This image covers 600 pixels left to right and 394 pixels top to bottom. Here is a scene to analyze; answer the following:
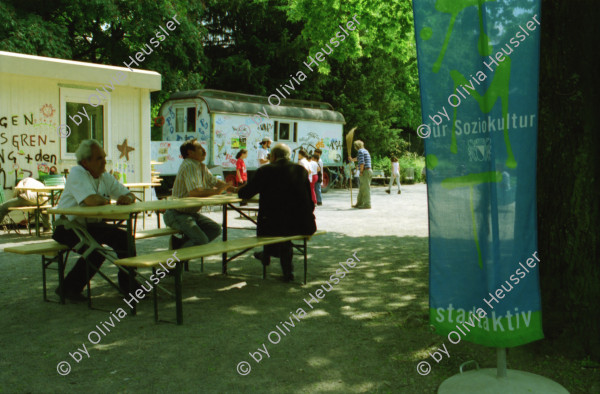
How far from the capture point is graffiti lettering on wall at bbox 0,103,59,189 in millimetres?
10953

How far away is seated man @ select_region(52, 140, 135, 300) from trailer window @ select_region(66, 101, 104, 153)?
6.81 m

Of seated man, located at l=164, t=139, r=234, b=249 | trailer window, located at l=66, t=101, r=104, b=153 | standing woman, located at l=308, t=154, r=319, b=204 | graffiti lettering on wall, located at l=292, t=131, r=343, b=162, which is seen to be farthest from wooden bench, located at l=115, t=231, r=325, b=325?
graffiti lettering on wall, located at l=292, t=131, r=343, b=162

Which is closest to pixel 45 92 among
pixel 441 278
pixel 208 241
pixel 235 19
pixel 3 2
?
pixel 208 241

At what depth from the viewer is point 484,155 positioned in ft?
11.0

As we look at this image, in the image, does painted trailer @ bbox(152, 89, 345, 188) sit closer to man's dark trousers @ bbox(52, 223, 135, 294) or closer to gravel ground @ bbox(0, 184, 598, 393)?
gravel ground @ bbox(0, 184, 598, 393)

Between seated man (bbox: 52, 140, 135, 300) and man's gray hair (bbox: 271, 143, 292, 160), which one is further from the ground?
man's gray hair (bbox: 271, 143, 292, 160)

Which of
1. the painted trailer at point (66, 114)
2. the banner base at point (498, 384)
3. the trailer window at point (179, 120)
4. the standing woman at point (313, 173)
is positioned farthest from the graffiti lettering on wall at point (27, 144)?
the banner base at point (498, 384)

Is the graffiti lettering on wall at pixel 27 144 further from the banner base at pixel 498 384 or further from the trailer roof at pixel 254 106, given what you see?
the banner base at pixel 498 384

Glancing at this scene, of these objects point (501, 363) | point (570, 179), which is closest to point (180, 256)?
point (501, 363)

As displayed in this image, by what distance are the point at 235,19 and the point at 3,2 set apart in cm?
1187

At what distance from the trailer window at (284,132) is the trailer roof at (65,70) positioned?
8748 millimetres

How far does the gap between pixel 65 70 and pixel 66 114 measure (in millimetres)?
916

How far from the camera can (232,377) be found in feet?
12.5

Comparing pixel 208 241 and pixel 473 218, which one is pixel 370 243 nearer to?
pixel 208 241
